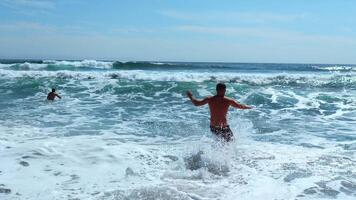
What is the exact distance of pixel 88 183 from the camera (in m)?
6.33

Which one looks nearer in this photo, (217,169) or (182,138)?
(217,169)

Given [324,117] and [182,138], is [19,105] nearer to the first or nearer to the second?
[182,138]

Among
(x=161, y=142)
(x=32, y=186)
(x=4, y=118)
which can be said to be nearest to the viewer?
(x=32, y=186)

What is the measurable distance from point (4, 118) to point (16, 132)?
2.46 meters

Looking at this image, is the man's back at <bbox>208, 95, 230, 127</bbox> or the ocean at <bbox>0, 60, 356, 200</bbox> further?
the man's back at <bbox>208, 95, 230, 127</bbox>

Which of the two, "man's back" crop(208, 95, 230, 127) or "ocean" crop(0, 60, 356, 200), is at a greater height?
"man's back" crop(208, 95, 230, 127)

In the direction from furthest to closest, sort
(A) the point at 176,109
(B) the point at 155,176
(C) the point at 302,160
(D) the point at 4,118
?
1. (A) the point at 176,109
2. (D) the point at 4,118
3. (C) the point at 302,160
4. (B) the point at 155,176

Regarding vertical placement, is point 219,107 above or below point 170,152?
above

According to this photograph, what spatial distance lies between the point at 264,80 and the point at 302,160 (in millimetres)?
20840

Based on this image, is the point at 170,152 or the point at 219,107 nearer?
the point at 219,107

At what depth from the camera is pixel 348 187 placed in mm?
6371

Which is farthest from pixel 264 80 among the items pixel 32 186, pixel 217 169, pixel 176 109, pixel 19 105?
pixel 32 186

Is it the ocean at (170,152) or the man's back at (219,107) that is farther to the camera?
the man's back at (219,107)

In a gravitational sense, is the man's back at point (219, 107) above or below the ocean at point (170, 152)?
above
